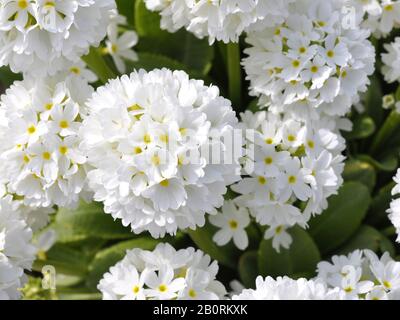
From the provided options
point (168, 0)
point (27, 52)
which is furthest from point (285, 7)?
point (27, 52)

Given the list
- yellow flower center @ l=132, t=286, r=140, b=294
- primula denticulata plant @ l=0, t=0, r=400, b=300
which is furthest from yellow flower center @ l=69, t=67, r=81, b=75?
yellow flower center @ l=132, t=286, r=140, b=294

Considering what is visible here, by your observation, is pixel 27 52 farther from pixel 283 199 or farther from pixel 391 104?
pixel 391 104

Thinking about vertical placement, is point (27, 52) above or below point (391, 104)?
above

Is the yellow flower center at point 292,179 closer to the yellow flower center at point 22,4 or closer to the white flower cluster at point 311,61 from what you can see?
the white flower cluster at point 311,61

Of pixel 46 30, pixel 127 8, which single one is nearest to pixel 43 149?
pixel 46 30

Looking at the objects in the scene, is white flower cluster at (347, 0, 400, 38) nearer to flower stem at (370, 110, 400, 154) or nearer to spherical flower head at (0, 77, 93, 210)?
flower stem at (370, 110, 400, 154)

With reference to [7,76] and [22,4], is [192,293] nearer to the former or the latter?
[22,4]

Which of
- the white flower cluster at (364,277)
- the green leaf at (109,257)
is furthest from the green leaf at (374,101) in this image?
the green leaf at (109,257)
